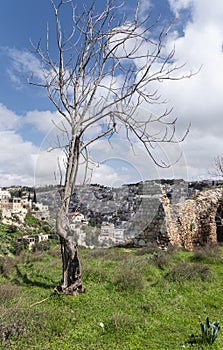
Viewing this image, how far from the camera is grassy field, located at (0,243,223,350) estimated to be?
343 centimetres

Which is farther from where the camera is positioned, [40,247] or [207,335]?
[40,247]

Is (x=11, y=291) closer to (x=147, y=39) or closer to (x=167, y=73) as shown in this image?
(x=167, y=73)

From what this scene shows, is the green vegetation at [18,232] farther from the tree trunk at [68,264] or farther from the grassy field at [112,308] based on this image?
the tree trunk at [68,264]

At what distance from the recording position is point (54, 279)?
6.03m

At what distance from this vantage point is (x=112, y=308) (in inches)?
177

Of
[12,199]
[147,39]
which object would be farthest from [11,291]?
[12,199]

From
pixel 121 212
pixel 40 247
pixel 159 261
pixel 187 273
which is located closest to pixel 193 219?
pixel 121 212

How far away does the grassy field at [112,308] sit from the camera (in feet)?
11.2

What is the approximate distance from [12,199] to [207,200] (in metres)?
11.4

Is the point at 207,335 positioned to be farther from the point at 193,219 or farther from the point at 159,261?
the point at 193,219

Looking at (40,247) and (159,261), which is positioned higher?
(159,261)

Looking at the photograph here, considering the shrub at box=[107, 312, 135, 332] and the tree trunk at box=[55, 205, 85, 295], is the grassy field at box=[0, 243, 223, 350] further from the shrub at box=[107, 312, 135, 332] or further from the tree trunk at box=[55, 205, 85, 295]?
the tree trunk at box=[55, 205, 85, 295]

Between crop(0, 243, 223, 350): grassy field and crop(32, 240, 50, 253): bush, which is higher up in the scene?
crop(0, 243, 223, 350): grassy field

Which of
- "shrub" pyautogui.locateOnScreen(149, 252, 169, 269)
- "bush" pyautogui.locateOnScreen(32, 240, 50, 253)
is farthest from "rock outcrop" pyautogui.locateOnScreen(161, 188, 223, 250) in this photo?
"bush" pyautogui.locateOnScreen(32, 240, 50, 253)
